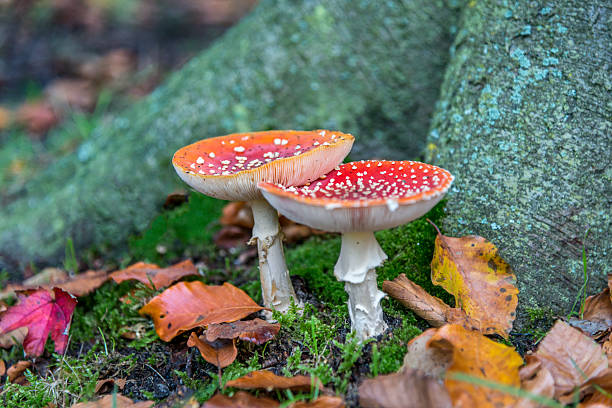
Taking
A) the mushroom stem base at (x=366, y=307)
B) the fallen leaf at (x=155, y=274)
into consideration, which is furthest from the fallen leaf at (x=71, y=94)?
the mushroom stem base at (x=366, y=307)

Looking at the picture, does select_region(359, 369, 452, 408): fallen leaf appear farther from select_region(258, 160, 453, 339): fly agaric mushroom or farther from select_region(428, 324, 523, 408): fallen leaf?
select_region(258, 160, 453, 339): fly agaric mushroom

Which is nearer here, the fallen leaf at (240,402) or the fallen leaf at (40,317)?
the fallen leaf at (240,402)

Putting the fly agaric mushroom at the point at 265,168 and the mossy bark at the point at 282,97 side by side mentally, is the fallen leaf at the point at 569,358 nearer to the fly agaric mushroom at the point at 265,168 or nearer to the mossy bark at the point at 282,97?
the fly agaric mushroom at the point at 265,168

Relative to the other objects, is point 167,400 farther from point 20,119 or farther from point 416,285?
point 20,119

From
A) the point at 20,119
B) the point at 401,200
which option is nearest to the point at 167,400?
the point at 401,200

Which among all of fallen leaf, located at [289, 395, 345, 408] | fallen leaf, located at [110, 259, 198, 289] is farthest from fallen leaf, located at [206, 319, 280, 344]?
fallen leaf, located at [110, 259, 198, 289]

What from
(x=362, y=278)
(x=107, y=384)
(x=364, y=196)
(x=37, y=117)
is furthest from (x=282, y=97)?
(x=37, y=117)
